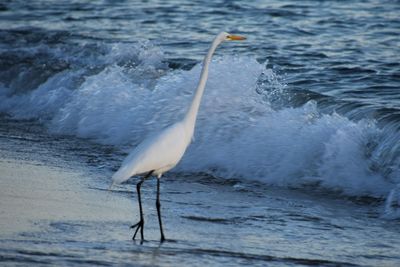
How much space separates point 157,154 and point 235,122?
10.1 ft

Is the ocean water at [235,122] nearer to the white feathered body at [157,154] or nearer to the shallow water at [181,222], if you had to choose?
the shallow water at [181,222]

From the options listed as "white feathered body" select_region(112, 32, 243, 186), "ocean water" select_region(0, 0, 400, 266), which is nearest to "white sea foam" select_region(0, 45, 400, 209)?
"ocean water" select_region(0, 0, 400, 266)

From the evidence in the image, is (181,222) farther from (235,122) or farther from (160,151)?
(235,122)

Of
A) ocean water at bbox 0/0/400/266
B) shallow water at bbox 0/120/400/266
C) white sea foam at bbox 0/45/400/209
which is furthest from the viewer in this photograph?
white sea foam at bbox 0/45/400/209

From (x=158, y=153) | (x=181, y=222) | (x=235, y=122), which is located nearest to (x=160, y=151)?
(x=158, y=153)

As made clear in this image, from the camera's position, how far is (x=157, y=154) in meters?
5.85

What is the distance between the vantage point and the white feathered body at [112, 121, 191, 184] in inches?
226

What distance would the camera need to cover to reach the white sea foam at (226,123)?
7.75 meters

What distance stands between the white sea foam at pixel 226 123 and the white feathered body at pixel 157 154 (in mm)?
1847

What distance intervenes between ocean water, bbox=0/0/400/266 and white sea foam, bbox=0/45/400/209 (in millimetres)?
18

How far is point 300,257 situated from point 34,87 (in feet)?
24.2

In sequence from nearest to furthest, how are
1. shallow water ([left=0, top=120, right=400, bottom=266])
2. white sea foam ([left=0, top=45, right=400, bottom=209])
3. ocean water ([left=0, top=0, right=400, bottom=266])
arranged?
1. shallow water ([left=0, top=120, right=400, bottom=266])
2. ocean water ([left=0, top=0, right=400, bottom=266])
3. white sea foam ([left=0, top=45, right=400, bottom=209])

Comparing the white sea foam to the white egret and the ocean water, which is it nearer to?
the ocean water

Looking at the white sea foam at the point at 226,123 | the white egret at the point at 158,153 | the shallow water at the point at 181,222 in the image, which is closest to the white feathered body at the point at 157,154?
the white egret at the point at 158,153
